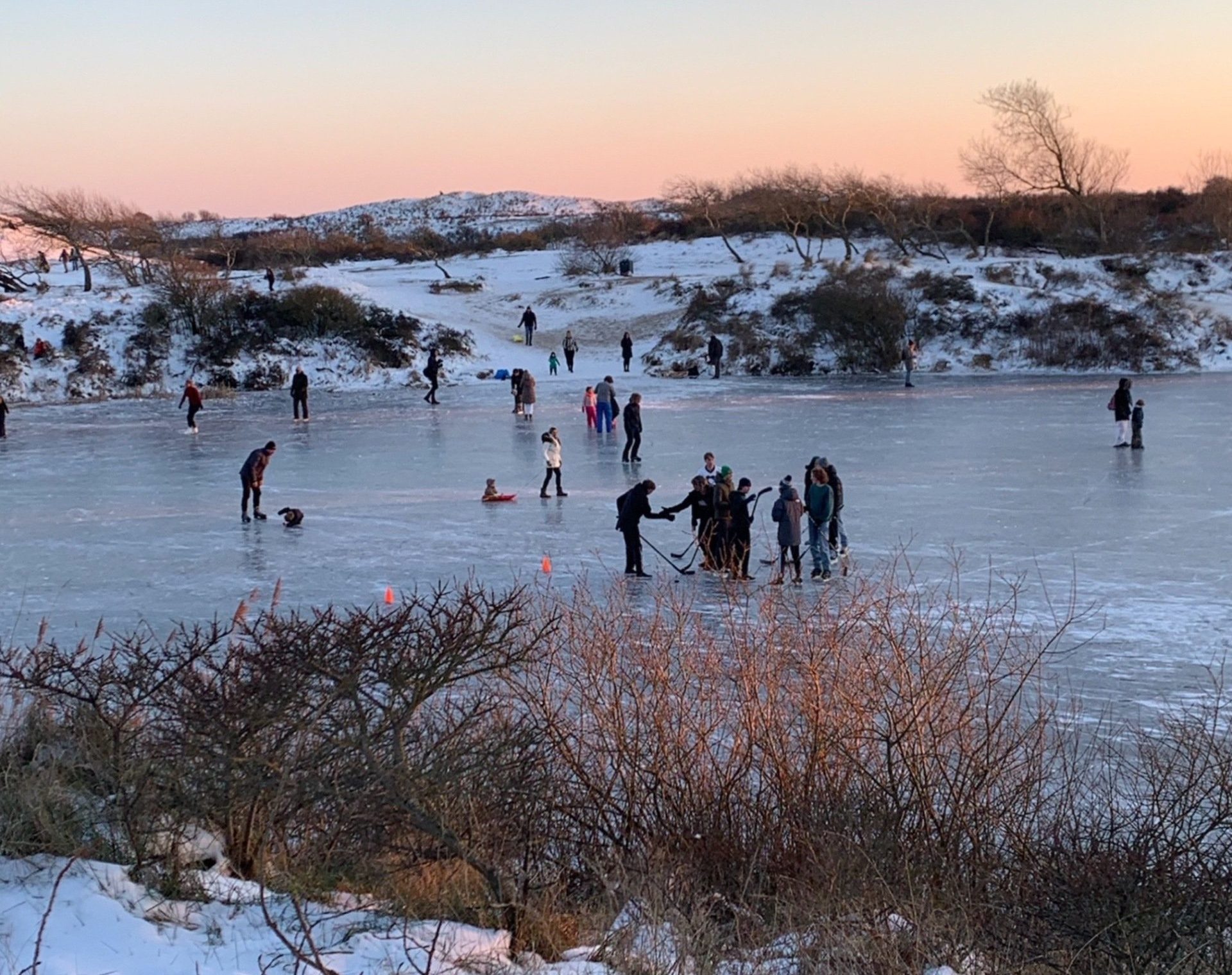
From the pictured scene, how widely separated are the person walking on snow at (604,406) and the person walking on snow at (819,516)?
10.9m

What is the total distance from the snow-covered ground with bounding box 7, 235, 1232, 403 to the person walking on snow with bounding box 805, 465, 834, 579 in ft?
84.4

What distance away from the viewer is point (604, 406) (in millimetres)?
23453

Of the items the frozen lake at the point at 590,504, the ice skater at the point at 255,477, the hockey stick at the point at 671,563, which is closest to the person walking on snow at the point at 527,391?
the frozen lake at the point at 590,504

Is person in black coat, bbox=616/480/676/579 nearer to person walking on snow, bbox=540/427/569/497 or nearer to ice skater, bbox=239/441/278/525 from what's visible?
person walking on snow, bbox=540/427/569/497

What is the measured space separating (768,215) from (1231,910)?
54488 mm

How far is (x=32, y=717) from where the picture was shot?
6.25 metres

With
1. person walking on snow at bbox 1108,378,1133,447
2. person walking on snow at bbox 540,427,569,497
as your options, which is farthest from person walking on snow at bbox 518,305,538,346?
person walking on snow at bbox 540,427,569,497

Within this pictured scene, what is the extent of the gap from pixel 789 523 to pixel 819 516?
35cm

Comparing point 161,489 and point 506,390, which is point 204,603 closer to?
point 161,489

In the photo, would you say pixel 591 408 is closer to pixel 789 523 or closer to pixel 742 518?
pixel 742 518

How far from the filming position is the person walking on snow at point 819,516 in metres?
12.1

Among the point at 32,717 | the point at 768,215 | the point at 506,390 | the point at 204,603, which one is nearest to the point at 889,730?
the point at 32,717

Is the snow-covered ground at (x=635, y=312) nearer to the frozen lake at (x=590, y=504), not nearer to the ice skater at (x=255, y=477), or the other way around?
the frozen lake at (x=590, y=504)

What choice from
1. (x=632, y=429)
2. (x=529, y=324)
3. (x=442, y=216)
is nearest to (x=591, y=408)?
(x=632, y=429)
